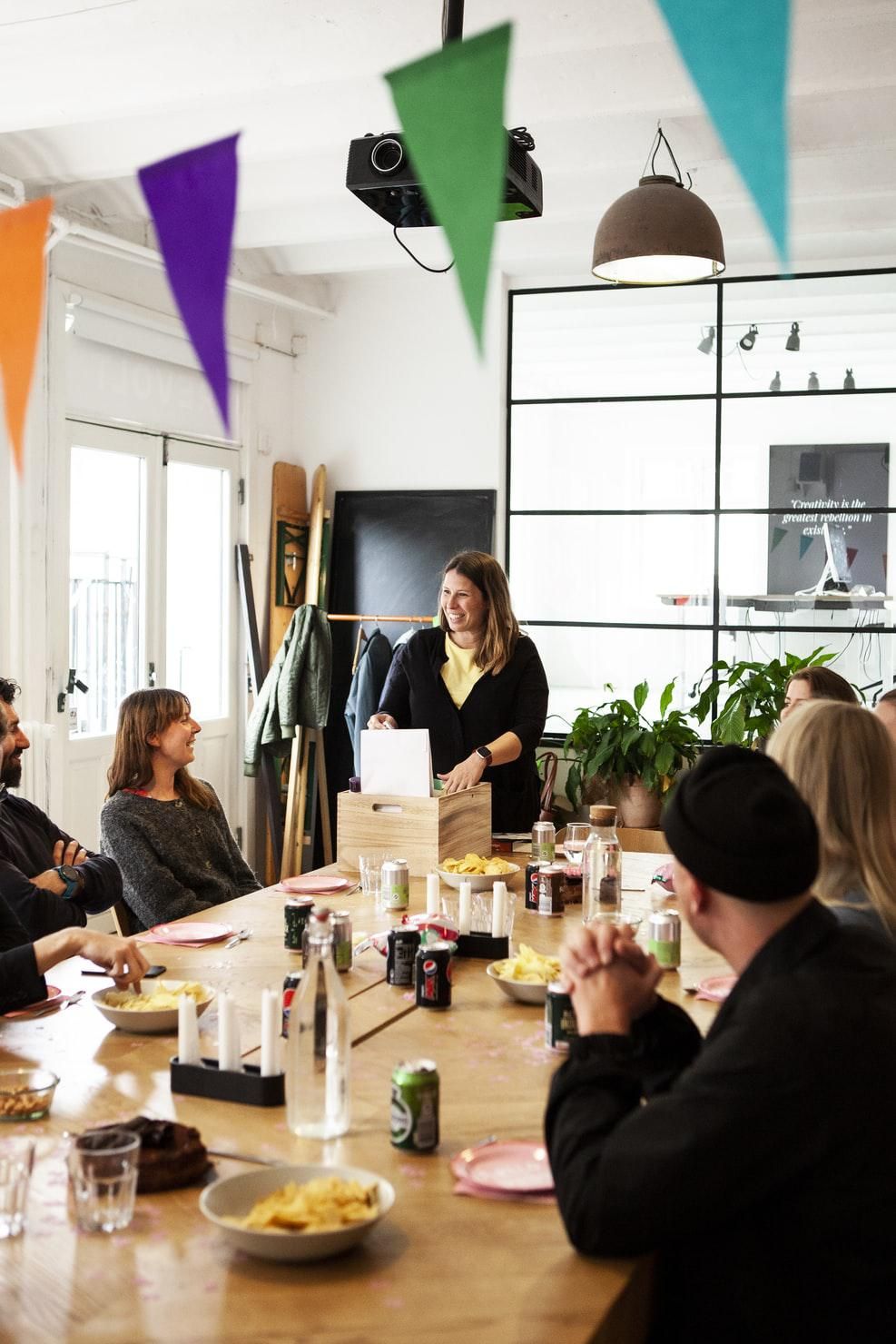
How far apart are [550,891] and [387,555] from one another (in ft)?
13.1

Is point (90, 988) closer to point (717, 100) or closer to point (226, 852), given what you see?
point (226, 852)

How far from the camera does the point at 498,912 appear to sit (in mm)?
2777

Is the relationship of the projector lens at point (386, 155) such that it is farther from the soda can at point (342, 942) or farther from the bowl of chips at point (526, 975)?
the bowl of chips at point (526, 975)

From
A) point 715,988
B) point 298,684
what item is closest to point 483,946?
point 715,988

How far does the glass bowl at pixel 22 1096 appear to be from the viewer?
1.79 metres

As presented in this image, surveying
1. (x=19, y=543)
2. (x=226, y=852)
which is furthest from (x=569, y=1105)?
(x=19, y=543)

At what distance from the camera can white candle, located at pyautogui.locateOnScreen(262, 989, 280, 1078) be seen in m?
1.83

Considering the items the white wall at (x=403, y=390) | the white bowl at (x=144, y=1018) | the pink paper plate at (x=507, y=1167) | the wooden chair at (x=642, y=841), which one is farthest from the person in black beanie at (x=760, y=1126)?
the white wall at (x=403, y=390)

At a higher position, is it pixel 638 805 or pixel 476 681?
pixel 476 681

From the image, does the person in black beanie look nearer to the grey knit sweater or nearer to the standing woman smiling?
the grey knit sweater

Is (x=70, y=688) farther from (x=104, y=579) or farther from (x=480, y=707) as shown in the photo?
(x=480, y=707)

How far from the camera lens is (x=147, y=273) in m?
5.87

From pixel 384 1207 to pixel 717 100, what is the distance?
5.11 ft

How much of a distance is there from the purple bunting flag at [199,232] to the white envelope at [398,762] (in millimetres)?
1146
